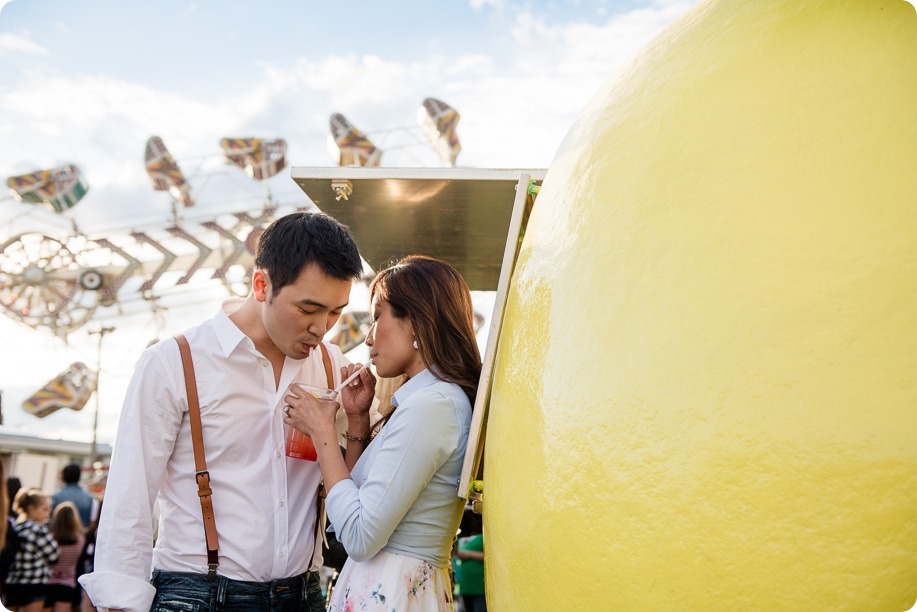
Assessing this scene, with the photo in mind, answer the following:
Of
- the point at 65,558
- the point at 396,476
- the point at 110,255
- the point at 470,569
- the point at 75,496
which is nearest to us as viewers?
the point at 396,476

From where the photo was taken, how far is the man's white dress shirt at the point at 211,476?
2.17 meters

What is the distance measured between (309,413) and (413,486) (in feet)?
1.52

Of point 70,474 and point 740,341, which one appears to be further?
point 70,474

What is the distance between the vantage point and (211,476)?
2.33 meters

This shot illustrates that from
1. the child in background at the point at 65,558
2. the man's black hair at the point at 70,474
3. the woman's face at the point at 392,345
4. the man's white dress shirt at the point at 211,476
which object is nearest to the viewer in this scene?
the man's white dress shirt at the point at 211,476

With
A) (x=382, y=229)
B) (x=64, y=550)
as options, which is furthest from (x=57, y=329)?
(x=382, y=229)

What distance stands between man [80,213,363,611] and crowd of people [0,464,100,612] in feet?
12.1

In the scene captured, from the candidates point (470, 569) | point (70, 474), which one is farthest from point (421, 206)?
point (70, 474)

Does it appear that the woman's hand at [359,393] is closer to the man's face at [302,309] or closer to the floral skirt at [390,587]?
the man's face at [302,309]

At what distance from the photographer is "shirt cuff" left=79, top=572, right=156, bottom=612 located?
81.0 inches

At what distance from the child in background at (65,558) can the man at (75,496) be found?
731mm

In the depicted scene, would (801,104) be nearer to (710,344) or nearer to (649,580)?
(710,344)

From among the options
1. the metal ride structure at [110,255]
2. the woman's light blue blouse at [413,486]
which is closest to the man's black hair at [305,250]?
the woman's light blue blouse at [413,486]

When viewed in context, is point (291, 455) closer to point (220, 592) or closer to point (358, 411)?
point (358, 411)
